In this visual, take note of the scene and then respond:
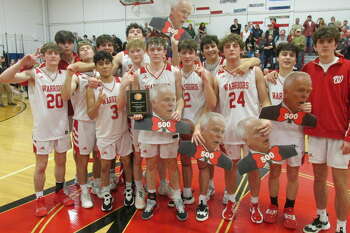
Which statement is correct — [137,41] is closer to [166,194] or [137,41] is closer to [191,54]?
[191,54]

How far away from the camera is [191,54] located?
3.29 meters

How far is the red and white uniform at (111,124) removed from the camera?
3484mm

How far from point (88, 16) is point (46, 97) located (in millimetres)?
19630

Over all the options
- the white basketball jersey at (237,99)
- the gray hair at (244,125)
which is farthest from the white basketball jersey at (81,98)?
the gray hair at (244,125)

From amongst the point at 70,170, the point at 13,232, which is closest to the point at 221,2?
the point at 70,170

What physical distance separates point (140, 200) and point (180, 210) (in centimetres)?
57

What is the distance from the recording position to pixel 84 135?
368 cm

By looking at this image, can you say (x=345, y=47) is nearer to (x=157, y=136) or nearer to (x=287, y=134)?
(x=287, y=134)

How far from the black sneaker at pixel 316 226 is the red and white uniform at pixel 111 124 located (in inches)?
87.5

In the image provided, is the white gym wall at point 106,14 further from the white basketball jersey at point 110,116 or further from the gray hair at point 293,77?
the gray hair at point 293,77

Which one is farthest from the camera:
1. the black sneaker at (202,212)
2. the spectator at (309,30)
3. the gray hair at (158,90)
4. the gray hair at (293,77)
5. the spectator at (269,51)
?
the spectator at (309,30)

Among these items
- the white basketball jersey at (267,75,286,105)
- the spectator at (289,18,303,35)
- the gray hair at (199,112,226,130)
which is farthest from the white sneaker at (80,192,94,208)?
the spectator at (289,18,303,35)

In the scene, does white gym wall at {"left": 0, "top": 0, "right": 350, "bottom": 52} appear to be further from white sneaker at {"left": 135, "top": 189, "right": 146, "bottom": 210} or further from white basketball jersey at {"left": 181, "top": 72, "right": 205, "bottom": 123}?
white sneaker at {"left": 135, "top": 189, "right": 146, "bottom": 210}

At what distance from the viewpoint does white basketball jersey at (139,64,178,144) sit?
128 inches
